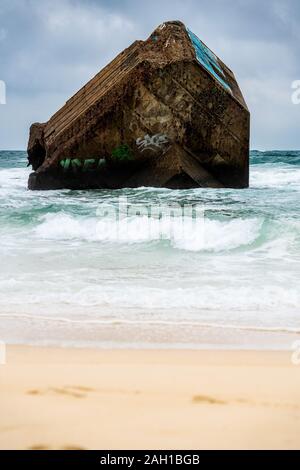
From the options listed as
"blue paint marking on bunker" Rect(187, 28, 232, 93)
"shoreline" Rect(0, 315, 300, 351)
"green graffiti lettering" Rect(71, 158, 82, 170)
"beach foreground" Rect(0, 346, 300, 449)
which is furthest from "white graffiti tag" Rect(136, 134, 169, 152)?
"beach foreground" Rect(0, 346, 300, 449)

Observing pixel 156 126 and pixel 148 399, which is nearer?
pixel 148 399

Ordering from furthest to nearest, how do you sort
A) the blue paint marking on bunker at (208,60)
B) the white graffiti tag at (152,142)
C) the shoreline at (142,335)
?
the blue paint marking on bunker at (208,60), the white graffiti tag at (152,142), the shoreline at (142,335)

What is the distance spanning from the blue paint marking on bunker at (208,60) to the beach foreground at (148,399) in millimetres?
6025

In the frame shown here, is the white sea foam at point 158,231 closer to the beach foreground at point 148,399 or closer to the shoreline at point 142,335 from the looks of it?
the shoreline at point 142,335

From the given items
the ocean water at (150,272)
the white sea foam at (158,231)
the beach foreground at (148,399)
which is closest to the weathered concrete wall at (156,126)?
the ocean water at (150,272)

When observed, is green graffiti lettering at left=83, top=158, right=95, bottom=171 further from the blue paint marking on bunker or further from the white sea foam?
the blue paint marking on bunker

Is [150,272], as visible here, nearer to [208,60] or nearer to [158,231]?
[158,231]

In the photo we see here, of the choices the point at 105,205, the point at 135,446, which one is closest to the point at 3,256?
the point at 105,205

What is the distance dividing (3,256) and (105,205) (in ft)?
8.58

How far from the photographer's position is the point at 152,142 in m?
7.49

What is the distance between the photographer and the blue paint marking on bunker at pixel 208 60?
7609mm

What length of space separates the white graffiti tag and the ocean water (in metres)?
0.70

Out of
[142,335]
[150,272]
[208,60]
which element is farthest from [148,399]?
[208,60]

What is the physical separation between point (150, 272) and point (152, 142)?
4.03 m
